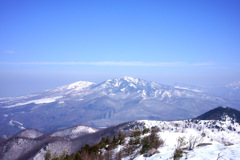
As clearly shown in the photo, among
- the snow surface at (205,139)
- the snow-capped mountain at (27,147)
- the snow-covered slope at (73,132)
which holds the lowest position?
the snow-covered slope at (73,132)

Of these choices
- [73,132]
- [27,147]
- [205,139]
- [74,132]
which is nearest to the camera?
[205,139]

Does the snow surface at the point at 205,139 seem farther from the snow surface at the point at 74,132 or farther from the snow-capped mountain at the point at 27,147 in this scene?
the snow-capped mountain at the point at 27,147

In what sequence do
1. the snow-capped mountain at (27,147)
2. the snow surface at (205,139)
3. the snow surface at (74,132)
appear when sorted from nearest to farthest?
1. the snow surface at (205,139)
2. the snow-capped mountain at (27,147)
3. the snow surface at (74,132)

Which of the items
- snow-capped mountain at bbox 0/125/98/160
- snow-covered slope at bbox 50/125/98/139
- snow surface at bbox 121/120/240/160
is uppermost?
snow surface at bbox 121/120/240/160

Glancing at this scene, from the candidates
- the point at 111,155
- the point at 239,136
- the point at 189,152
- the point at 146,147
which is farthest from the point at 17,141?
the point at 239,136

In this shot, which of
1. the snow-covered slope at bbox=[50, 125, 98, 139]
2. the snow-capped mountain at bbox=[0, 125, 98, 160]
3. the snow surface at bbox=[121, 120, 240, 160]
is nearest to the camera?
the snow surface at bbox=[121, 120, 240, 160]

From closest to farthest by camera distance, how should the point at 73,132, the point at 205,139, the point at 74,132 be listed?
the point at 205,139, the point at 74,132, the point at 73,132

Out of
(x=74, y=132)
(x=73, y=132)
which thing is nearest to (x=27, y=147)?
(x=73, y=132)

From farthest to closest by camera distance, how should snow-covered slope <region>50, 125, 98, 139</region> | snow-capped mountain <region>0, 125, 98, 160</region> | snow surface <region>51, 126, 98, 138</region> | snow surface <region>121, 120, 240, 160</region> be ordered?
snow surface <region>51, 126, 98, 138</region> → snow-covered slope <region>50, 125, 98, 139</region> → snow-capped mountain <region>0, 125, 98, 160</region> → snow surface <region>121, 120, 240, 160</region>

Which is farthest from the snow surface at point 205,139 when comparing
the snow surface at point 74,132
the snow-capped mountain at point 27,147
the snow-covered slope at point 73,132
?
the snow-capped mountain at point 27,147

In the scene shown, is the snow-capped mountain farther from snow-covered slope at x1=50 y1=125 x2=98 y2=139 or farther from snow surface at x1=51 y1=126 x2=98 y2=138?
snow surface at x1=51 y1=126 x2=98 y2=138

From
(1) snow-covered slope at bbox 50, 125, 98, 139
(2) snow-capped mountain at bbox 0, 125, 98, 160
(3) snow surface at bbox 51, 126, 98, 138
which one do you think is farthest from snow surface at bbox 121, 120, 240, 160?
(2) snow-capped mountain at bbox 0, 125, 98, 160

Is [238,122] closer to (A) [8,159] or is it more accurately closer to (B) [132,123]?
(B) [132,123]

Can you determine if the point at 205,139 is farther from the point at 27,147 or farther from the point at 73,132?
the point at 73,132
